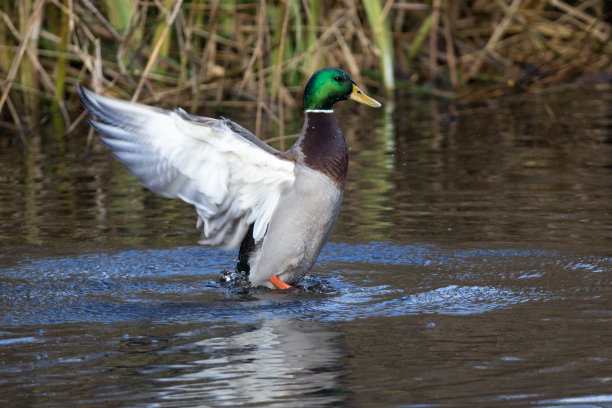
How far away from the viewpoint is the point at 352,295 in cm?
461

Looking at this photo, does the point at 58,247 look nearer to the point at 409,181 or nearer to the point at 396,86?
the point at 409,181

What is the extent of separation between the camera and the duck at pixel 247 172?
4.64 meters

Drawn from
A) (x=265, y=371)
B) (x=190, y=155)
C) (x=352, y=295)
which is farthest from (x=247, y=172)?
(x=265, y=371)

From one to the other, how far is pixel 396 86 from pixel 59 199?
510 centimetres

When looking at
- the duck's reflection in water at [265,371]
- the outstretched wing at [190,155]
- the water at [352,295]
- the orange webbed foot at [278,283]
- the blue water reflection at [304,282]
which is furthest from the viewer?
the orange webbed foot at [278,283]

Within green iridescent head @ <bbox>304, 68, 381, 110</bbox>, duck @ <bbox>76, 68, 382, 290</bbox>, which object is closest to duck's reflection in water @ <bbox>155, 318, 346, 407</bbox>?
duck @ <bbox>76, 68, 382, 290</bbox>

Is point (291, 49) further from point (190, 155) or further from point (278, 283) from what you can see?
point (190, 155)

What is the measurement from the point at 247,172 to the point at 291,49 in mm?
5930

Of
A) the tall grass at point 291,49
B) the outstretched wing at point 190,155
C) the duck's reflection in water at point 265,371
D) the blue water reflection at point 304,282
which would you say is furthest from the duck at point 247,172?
the tall grass at point 291,49

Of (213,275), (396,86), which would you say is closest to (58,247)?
(213,275)

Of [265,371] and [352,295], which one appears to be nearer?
[265,371]

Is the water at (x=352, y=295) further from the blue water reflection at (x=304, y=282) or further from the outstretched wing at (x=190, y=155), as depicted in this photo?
the outstretched wing at (x=190, y=155)

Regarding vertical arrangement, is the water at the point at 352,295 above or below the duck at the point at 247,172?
below

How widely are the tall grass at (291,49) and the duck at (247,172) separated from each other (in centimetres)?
308
